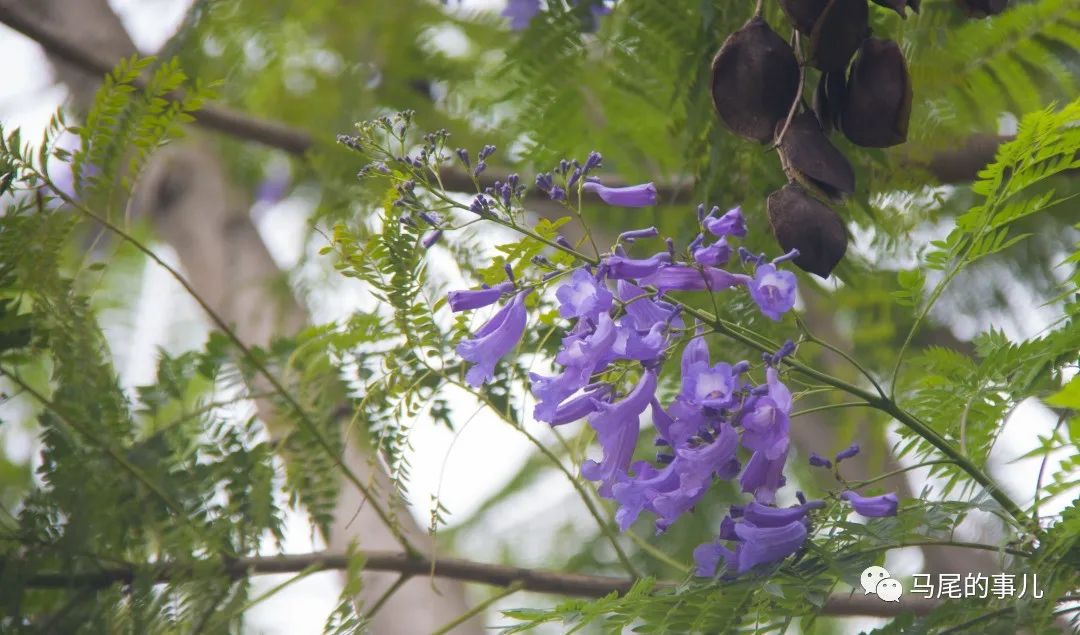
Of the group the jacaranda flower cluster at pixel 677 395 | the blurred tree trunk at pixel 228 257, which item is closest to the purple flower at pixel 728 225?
the jacaranda flower cluster at pixel 677 395

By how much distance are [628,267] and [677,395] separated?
0.11 m

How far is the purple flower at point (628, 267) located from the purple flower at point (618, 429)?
8 centimetres

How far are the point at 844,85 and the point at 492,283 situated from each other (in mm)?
357

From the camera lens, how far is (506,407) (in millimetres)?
1239

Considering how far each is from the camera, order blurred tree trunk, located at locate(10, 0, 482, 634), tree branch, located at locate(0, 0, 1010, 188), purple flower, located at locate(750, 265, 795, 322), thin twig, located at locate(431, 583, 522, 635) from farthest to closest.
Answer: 1. blurred tree trunk, located at locate(10, 0, 482, 634)
2. tree branch, located at locate(0, 0, 1010, 188)
3. thin twig, located at locate(431, 583, 522, 635)
4. purple flower, located at locate(750, 265, 795, 322)

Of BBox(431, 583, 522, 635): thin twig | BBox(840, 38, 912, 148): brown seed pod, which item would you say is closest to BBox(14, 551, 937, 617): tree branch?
BBox(431, 583, 522, 635): thin twig

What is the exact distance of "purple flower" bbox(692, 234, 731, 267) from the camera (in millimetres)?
872

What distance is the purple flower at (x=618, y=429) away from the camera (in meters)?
0.86

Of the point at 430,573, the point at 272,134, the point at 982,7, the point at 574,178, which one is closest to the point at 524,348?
the point at 430,573

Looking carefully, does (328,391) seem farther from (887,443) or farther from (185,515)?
(887,443)

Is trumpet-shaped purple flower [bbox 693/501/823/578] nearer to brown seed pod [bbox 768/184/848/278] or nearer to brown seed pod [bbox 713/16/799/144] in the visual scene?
brown seed pod [bbox 768/184/848/278]

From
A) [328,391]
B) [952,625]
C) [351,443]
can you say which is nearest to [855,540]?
[952,625]

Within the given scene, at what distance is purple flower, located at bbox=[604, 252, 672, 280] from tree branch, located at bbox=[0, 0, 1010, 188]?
0.41 m

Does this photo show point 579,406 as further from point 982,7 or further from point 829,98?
point 982,7
